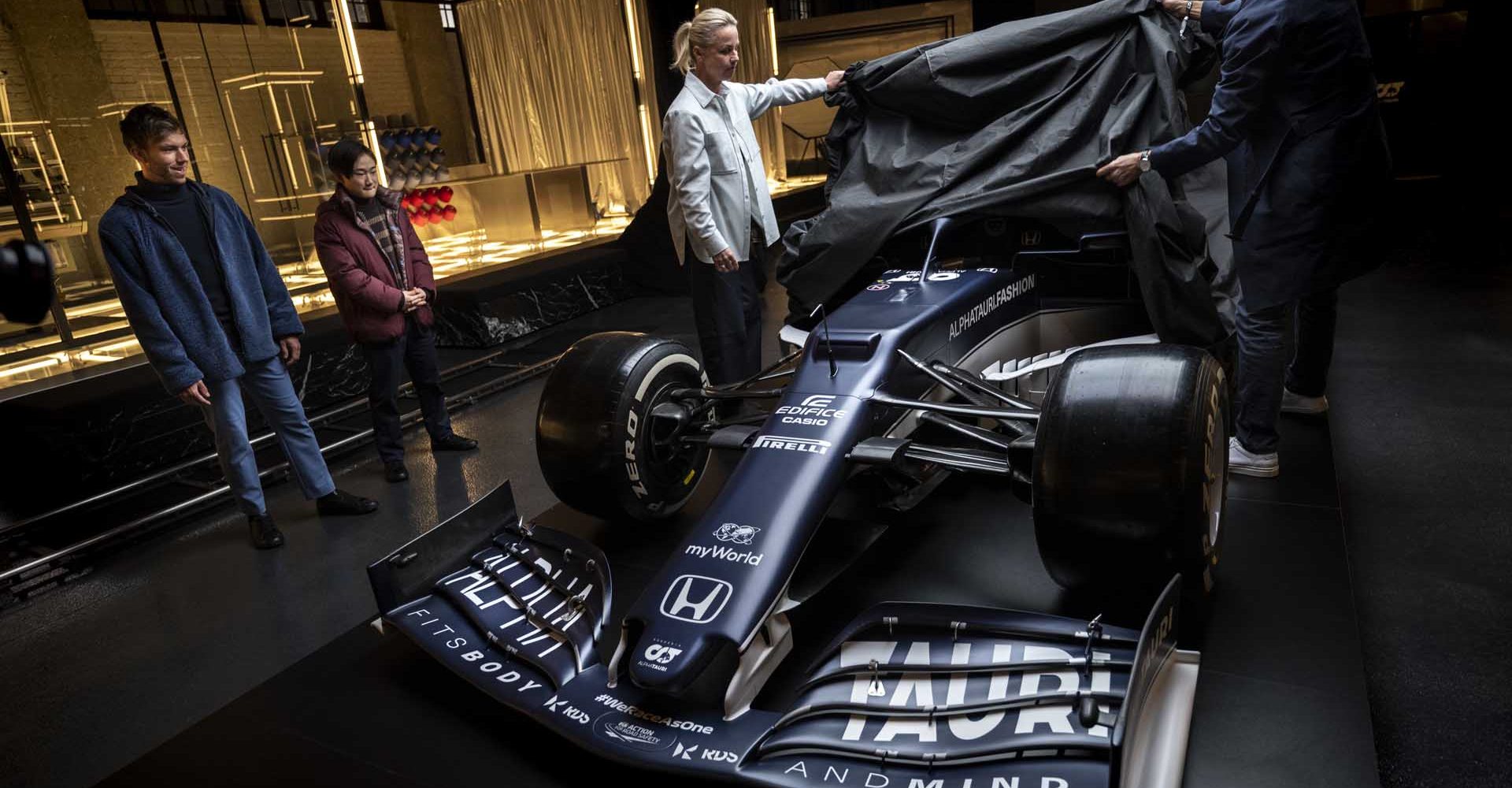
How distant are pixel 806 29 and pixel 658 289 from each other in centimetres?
562

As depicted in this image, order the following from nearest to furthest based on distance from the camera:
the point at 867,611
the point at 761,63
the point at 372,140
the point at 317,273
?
the point at 867,611 → the point at 317,273 → the point at 372,140 → the point at 761,63

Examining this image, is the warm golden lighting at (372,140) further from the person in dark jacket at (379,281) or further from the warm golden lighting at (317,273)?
the person in dark jacket at (379,281)

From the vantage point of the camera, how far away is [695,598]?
2.04m

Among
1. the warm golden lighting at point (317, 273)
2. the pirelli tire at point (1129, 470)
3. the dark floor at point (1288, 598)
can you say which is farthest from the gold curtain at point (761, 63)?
the pirelli tire at point (1129, 470)

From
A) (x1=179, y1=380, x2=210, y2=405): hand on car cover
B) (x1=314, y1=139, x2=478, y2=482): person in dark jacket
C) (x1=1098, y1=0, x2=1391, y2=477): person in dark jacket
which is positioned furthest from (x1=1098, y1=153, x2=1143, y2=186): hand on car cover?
(x1=179, y1=380, x2=210, y2=405): hand on car cover

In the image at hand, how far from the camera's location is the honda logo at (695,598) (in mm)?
2002

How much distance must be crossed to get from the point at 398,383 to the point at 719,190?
175 centimetres

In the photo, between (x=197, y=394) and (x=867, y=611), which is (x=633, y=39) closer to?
(x=197, y=394)

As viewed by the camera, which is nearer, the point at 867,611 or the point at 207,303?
the point at 867,611

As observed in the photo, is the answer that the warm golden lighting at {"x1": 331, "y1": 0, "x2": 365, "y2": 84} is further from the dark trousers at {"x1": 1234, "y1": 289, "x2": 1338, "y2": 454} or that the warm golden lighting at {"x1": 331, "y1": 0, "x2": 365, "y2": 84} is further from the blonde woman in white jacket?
the dark trousers at {"x1": 1234, "y1": 289, "x2": 1338, "y2": 454}

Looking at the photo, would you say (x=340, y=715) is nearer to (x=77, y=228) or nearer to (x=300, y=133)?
(x=77, y=228)

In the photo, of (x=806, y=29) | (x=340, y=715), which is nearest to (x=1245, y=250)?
(x=340, y=715)

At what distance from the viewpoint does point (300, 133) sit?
5863 millimetres

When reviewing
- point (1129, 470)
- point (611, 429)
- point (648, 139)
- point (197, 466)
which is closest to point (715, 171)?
point (611, 429)
